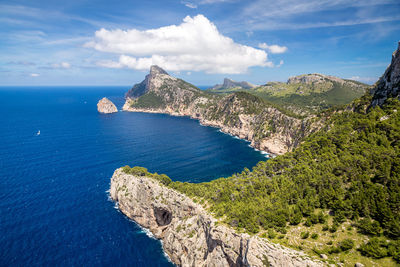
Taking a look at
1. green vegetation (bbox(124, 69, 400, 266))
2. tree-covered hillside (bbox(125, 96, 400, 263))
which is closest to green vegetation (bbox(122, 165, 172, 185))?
green vegetation (bbox(124, 69, 400, 266))

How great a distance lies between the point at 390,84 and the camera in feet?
228

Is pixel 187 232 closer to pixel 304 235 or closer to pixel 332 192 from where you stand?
pixel 304 235

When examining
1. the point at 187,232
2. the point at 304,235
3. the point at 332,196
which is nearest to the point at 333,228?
the point at 304,235

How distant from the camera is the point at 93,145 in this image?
140750mm

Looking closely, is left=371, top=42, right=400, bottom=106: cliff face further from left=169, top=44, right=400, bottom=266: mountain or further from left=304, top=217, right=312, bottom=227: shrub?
left=304, top=217, right=312, bottom=227: shrub

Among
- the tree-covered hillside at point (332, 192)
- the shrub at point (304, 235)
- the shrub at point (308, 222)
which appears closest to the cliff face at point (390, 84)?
the tree-covered hillside at point (332, 192)

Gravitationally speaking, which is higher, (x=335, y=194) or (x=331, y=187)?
(x=331, y=187)

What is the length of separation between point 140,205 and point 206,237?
1148 inches

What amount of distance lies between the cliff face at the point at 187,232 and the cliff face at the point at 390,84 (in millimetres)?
65652

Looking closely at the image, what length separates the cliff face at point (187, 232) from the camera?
36.1 metres

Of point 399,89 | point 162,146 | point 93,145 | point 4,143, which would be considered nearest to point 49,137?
point 4,143

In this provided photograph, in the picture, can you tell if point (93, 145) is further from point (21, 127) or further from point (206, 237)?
point (206, 237)

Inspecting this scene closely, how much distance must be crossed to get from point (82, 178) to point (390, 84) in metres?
126

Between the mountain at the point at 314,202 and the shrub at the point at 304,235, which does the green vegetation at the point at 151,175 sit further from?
the shrub at the point at 304,235
